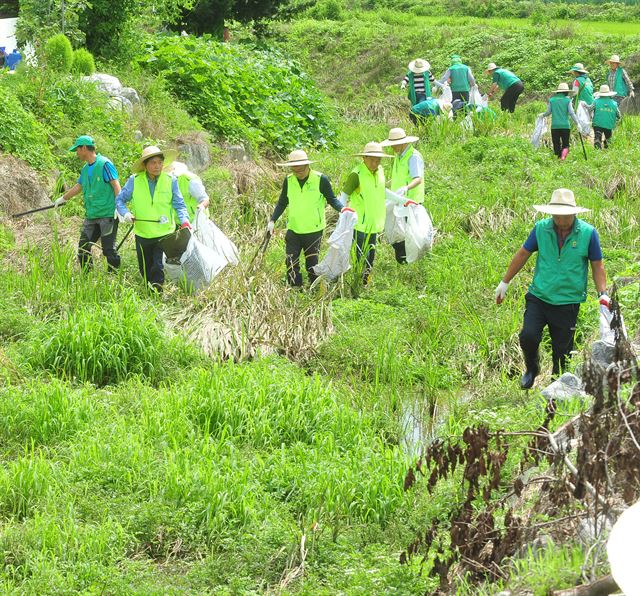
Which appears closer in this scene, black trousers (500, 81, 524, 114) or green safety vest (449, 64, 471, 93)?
green safety vest (449, 64, 471, 93)

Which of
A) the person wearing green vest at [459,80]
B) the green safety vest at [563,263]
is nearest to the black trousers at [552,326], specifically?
the green safety vest at [563,263]

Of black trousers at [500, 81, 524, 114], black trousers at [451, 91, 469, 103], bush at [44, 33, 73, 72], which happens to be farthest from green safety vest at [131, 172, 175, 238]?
black trousers at [500, 81, 524, 114]

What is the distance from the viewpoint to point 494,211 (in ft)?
41.9

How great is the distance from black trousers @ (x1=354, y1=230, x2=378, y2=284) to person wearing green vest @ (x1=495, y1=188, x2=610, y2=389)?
271cm

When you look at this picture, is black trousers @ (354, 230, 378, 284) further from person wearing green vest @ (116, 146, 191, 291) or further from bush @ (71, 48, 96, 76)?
bush @ (71, 48, 96, 76)

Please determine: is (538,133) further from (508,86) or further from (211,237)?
(211,237)

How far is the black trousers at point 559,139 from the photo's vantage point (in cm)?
1623

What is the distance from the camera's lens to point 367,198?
33.6 feet

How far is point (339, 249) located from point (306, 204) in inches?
21.4

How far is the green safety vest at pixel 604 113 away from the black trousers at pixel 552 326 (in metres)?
9.79

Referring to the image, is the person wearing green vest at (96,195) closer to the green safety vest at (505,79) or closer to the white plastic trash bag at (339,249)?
the white plastic trash bag at (339,249)

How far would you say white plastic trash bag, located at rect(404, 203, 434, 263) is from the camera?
10.9 metres

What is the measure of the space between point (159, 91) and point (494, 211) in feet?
18.9

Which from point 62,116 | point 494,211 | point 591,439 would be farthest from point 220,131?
point 591,439
